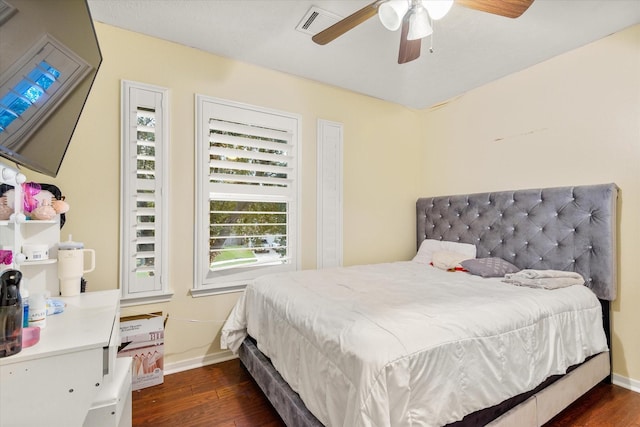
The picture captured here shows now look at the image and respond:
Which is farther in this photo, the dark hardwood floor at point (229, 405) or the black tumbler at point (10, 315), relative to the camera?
the dark hardwood floor at point (229, 405)

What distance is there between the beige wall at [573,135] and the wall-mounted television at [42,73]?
308 cm

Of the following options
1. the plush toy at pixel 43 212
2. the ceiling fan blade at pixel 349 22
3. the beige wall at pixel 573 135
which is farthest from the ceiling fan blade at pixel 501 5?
the plush toy at pixel 43 212

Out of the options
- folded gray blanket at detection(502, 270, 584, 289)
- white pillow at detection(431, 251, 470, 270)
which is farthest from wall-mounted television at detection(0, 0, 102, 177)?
white pillow at detection(431, 251, 470, 270)

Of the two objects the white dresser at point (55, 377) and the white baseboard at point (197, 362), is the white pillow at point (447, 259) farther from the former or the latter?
the white dresser at point (55, 377)

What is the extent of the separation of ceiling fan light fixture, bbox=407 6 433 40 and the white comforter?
1385mm

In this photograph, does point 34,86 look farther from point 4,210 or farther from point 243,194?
point 243,194

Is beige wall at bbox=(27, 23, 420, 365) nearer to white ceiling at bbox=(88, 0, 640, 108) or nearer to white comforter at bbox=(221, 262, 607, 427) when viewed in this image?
white ceiling at bbox=(88, 0, 640, 108)

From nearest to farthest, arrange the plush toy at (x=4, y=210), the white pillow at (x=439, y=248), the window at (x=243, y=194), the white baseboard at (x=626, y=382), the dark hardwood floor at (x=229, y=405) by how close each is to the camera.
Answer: the plush toy at (x=4, y=210) < the dark hardwood floor at (x=229, y=405) < the white baseboard at (x=626, y=382) < the window at (x=243, y=194) < the white pillow at (x=439, y=248)

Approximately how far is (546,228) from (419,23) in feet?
6.23

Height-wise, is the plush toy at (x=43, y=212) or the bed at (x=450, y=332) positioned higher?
the plush toy at (x=43, y=212)

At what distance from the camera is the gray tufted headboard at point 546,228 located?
81.7 inches

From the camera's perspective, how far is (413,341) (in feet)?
3.72

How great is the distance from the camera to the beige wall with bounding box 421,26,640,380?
2.10m

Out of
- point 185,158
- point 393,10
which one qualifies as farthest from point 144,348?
point 393,10
